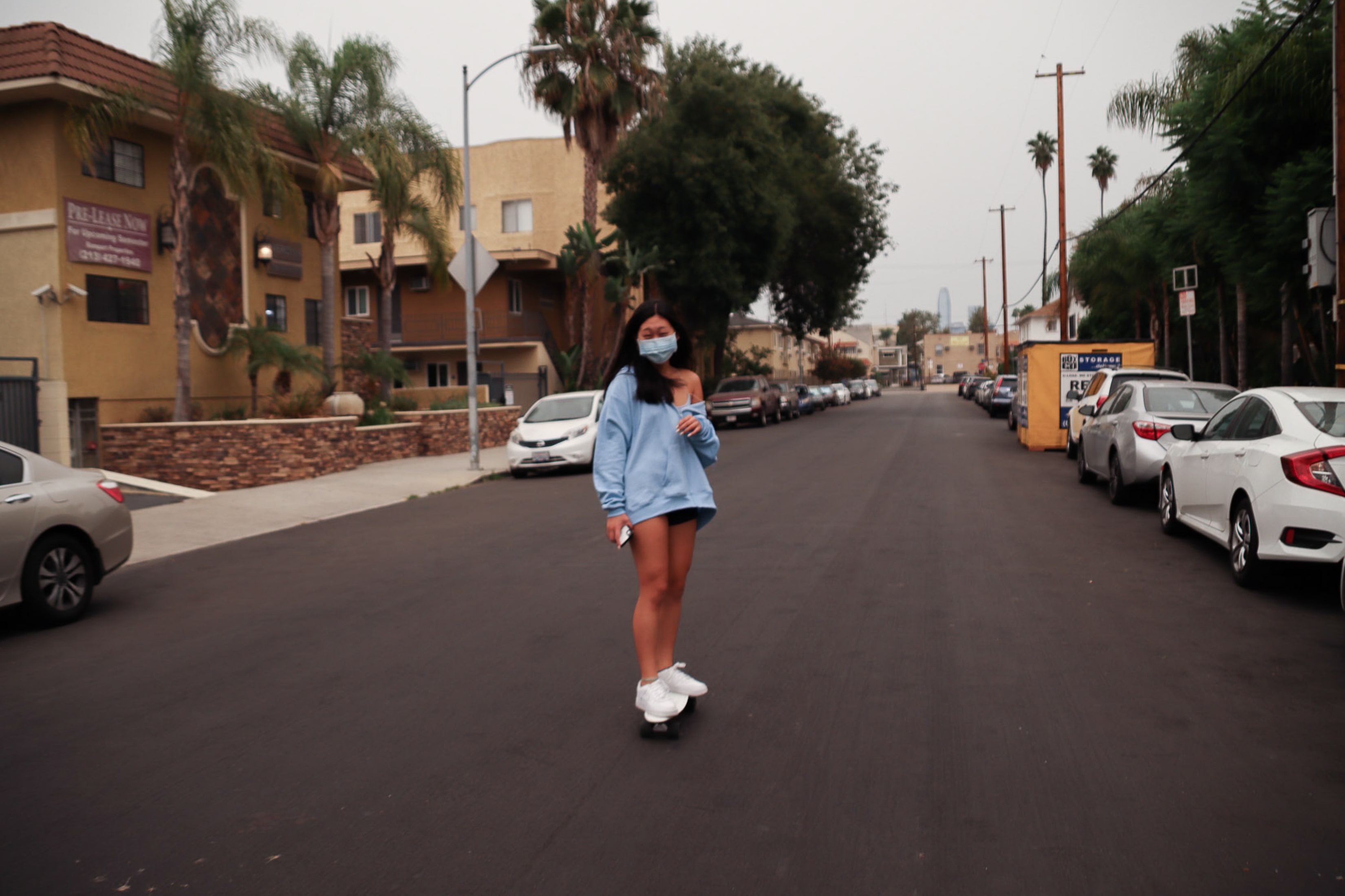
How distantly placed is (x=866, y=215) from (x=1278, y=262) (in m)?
28.6

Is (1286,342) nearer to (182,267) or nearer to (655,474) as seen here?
(655,474)

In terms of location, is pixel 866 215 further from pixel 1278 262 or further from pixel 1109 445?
pixel 1109 445

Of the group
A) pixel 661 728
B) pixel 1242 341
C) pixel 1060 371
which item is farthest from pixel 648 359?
pixel 1242 341

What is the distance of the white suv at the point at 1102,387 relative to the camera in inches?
630

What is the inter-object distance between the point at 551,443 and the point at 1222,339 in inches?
726

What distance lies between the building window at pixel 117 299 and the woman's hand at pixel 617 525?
1605 centimetres

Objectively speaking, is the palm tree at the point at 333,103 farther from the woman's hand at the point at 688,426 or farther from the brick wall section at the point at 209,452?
the woman's hand at the point at 688,426

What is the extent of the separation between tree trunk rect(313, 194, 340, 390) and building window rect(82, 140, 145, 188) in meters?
3.67

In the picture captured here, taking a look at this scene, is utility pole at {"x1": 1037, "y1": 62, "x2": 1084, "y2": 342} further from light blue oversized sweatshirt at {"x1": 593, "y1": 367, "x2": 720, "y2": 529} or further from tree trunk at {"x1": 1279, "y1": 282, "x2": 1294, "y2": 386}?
light blue oversized sweatshirt at {"x1": 593, "y1": 367, "x2": 720, "y2": 529}

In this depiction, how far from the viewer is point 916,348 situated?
6786 inches

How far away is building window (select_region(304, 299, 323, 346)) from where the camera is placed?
23328 millimetres

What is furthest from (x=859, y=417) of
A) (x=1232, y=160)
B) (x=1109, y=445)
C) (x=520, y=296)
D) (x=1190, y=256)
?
(x=1109, y=445)

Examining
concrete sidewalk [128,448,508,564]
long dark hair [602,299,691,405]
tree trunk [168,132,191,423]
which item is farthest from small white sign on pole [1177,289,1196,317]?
tree trunk [168,132,191,423]

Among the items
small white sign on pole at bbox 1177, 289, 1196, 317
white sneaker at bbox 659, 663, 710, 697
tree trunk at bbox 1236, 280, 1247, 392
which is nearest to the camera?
white sneaker at bbox 659, 663, 710, 697
